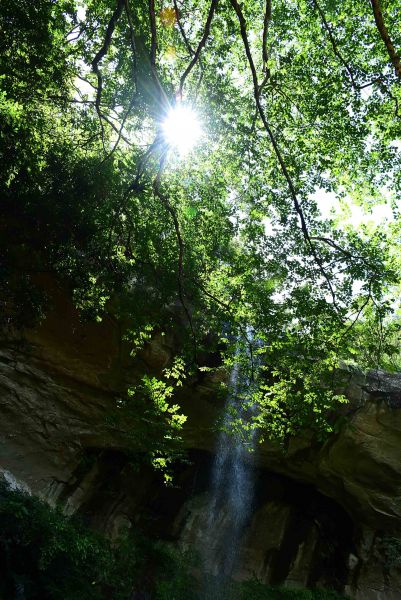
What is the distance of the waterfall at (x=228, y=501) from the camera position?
12016mm

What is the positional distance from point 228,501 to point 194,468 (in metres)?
1.44

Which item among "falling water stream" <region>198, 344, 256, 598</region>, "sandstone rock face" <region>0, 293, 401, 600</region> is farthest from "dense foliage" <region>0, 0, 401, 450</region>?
"falling water stream" <region>198, 344, 256, 598</region>

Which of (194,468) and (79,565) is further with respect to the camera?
(194,468)

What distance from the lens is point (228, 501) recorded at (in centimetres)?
1301

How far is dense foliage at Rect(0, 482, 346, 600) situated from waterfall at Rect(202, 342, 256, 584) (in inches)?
30.7

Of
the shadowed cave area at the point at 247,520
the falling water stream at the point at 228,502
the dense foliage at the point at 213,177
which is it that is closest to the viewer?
the dense foliage at the point at 213,177

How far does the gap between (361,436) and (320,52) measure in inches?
342

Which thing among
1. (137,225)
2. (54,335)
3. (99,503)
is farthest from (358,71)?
(99,503)

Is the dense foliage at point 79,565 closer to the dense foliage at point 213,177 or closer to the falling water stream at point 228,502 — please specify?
the falling water stream at point 228,502

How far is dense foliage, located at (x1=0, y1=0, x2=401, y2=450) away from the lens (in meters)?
6.68

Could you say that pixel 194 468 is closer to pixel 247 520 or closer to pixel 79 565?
pixel 247 520

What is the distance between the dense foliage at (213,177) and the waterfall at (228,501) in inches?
178

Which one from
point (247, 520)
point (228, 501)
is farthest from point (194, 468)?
point (247, 520)

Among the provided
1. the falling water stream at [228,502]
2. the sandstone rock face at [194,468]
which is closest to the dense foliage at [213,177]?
the sandstone rock face at [194,468]
